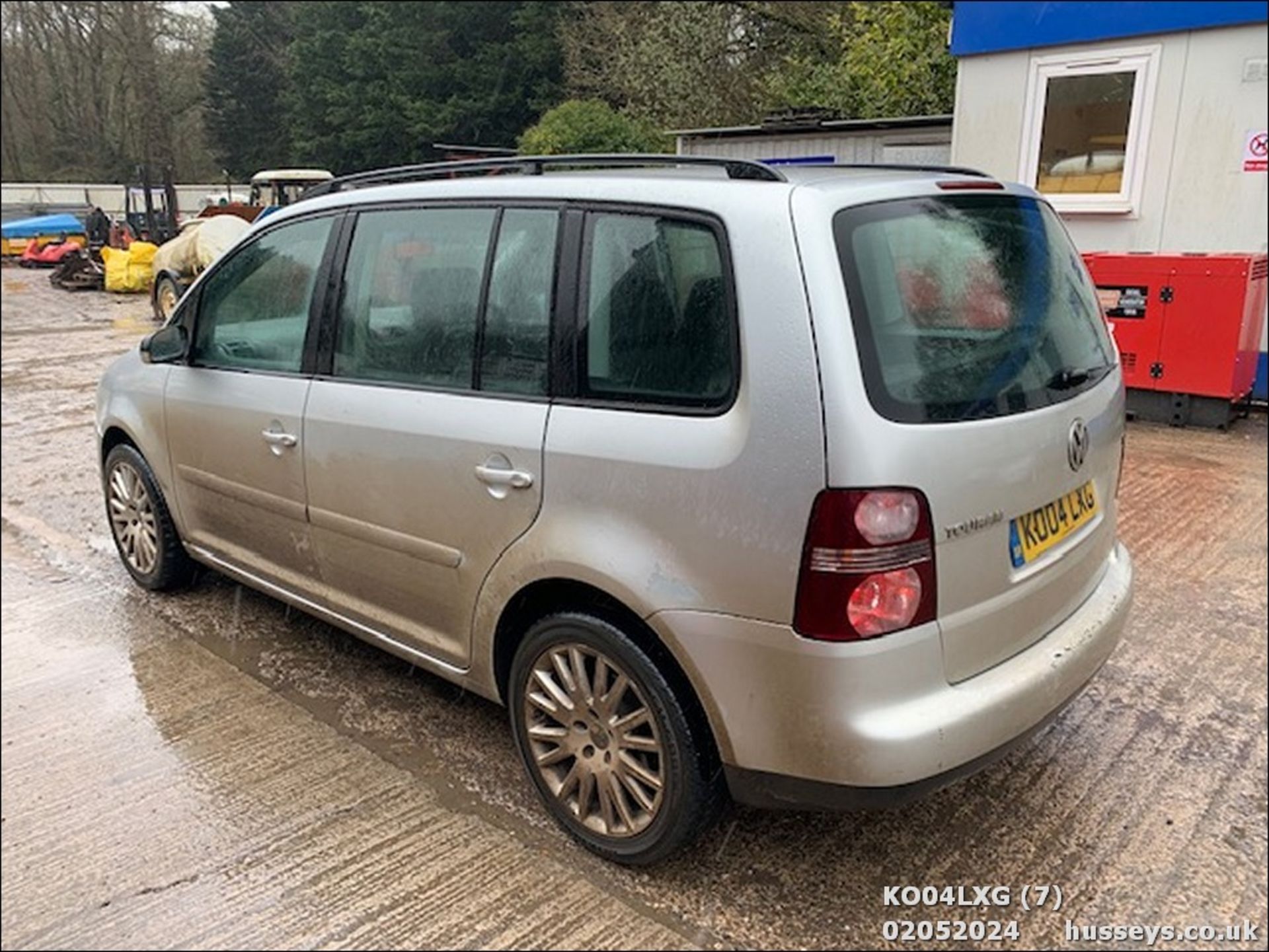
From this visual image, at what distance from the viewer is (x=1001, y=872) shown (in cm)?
216

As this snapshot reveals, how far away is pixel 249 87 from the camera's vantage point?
2.83m

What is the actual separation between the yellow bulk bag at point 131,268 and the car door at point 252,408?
5.22 ft

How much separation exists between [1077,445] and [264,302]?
2.47 meters

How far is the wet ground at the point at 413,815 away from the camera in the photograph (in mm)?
1889

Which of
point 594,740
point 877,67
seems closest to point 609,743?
point 594,740

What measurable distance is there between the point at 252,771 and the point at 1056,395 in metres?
2.24

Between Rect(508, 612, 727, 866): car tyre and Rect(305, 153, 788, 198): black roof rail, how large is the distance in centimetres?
105

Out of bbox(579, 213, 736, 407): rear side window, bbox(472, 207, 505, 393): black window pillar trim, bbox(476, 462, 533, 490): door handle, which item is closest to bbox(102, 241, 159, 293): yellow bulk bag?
bbox(472, 207, 505, 393): black window pillar trim

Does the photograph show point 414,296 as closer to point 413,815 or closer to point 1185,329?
point 413,815

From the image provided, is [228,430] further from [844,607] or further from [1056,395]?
[1056,395]

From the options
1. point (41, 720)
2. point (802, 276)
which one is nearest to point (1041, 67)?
point (802, 276)

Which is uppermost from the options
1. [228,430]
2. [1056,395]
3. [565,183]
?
[565,183]

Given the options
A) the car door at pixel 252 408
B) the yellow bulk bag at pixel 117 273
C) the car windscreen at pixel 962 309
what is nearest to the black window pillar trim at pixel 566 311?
the car windscreen at pixel 962 309

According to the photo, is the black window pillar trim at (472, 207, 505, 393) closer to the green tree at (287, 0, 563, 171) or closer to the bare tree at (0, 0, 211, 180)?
the bare tree at (0, 0, 211, 180)
